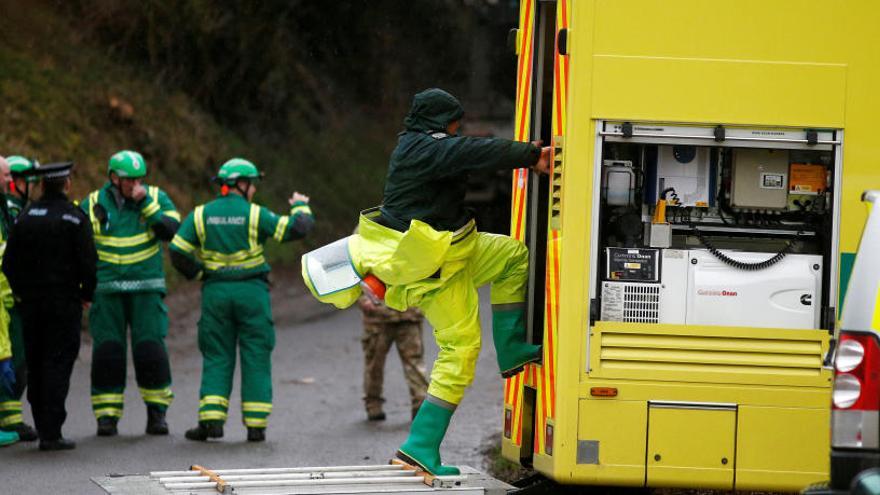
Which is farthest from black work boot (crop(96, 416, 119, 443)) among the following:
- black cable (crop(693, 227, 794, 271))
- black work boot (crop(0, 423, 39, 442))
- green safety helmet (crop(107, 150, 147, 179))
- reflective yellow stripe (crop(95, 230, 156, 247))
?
black cable (crop(693, 227, 794, 271))

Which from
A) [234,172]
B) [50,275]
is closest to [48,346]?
[50,275]

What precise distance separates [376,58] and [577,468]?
21826 mm

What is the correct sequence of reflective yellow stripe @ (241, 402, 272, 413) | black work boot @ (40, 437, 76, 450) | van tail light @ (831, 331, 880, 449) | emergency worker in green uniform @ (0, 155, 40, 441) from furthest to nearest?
reflective yellow stripe @ (241, 402, 272, 413) < emergency worker in green uniform @ (0, 155, 40, 441) < black work boot @ (40, 437, 76, 450) < van tail light @ (831, 331, 880, 449)

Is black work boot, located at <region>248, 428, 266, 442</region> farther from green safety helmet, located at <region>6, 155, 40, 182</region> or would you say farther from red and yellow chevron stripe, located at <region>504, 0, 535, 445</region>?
red and yellow chevron stripe, located at <region>504, 0, 535, 445</region>

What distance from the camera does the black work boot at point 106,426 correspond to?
11.3 meters

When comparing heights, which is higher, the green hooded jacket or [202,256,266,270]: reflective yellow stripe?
the green hooded jacket

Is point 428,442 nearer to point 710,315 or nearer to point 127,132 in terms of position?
point 710,315

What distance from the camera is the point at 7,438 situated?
35.8ft

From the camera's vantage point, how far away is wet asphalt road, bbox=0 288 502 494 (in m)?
10.1

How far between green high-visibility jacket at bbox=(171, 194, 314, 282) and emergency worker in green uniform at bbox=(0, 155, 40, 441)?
4.15ft

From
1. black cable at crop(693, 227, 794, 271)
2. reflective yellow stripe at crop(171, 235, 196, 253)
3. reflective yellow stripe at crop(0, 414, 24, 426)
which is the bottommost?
reflective yellow stripe at crop(0, 414, 24, 426)

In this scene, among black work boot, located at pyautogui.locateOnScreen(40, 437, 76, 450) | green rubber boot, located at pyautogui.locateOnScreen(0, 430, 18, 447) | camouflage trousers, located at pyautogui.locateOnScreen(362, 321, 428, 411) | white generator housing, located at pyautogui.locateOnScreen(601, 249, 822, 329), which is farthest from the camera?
camouflage trousers, located at pyautogui.locateOnScreen(362, 321, 428, 411)

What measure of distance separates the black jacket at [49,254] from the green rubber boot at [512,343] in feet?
14.2

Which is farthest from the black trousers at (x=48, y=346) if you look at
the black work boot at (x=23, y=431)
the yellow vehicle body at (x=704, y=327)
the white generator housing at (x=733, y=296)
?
the white generator housing at (x=733, y=296)
